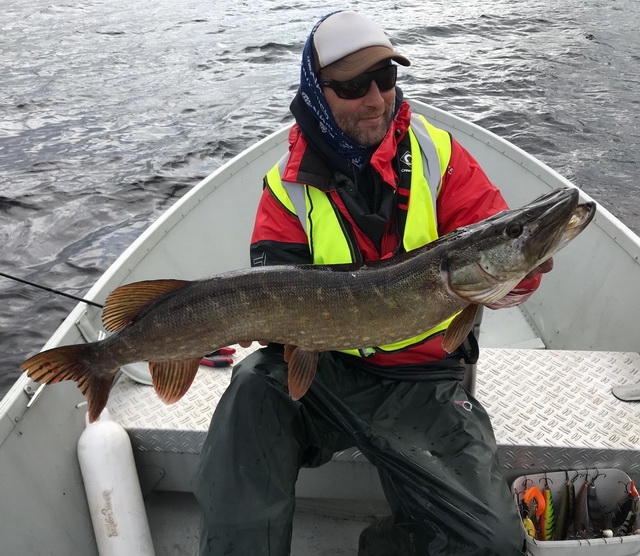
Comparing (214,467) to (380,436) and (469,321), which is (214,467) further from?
(469,321)

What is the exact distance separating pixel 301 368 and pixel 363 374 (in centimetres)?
45

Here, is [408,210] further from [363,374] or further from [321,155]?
[363,374]

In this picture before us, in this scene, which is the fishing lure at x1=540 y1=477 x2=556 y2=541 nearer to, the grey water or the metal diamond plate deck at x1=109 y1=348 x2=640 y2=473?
the metal diamond plate deck at x1=109 y1=348 x2=640 y2=473

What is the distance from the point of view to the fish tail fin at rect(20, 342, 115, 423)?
7.97ft

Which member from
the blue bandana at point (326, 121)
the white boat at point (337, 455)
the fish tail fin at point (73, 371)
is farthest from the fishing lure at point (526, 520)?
the fish tail fin at point (73, 371)

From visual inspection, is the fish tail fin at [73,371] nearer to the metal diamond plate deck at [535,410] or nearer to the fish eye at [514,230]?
the metal diamond plate deck at [535,410]

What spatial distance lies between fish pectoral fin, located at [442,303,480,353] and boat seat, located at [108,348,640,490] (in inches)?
34.8

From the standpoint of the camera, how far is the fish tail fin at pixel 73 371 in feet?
7.97

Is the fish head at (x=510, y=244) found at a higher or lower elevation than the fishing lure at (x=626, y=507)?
higher

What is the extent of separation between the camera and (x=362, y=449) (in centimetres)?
263

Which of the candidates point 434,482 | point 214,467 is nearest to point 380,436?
point 434,482

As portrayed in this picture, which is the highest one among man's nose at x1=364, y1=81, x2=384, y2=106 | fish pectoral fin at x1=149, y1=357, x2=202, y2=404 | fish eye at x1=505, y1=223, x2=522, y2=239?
man's nose at x1=364, y1=81, x2=384, y2=106

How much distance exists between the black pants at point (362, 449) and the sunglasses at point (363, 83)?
125cm

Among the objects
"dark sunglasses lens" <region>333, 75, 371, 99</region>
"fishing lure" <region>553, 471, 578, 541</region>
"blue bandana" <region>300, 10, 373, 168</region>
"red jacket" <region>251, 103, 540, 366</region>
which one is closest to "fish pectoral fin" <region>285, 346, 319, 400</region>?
"red jacket" <region>251, 103, 540, 366</region>
